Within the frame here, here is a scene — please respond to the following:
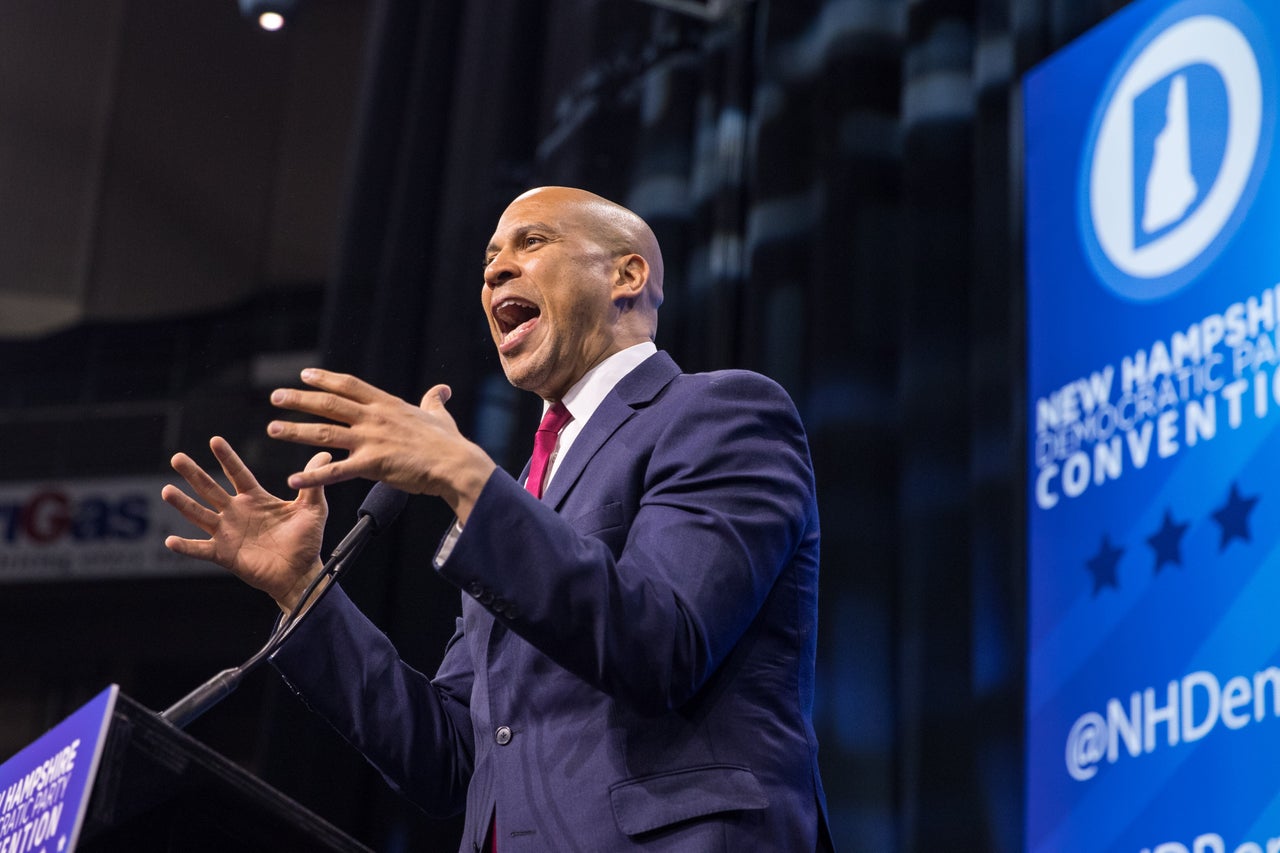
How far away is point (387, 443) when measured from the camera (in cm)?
130

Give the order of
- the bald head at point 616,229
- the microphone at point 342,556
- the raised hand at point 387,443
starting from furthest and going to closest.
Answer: the bald head at point 616,229, the microphone at point 342,556, the raised hand at point 387,443

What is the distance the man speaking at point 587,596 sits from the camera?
1.33 meters

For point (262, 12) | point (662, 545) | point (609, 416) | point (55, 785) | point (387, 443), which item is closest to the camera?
point (55, 785)

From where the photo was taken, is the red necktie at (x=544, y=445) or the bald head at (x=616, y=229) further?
the bald head at (x=616, y=229)

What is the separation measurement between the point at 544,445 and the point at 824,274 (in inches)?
85.6

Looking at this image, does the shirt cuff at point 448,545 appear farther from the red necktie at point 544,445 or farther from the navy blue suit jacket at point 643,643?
the red necktie at point 544,445

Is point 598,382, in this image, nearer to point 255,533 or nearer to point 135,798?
point 255,533

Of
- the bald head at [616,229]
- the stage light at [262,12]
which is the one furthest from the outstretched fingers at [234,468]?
the stage light at [262,12]

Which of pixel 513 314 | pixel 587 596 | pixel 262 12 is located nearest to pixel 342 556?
pixel 587 596

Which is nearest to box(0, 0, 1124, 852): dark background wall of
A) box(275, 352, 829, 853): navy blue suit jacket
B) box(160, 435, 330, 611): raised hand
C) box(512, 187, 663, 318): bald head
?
box(512, 187, 663, 318): bald head

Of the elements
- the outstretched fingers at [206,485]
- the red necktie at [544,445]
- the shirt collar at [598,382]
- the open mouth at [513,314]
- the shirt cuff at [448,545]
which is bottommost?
the shirt cuff at [448,545]

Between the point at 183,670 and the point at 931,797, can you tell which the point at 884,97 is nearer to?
the point at 931,797

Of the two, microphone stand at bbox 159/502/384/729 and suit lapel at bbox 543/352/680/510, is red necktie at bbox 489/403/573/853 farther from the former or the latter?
microphone stand at bbox 159/502/384/729

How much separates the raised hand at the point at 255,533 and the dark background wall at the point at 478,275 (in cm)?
186
